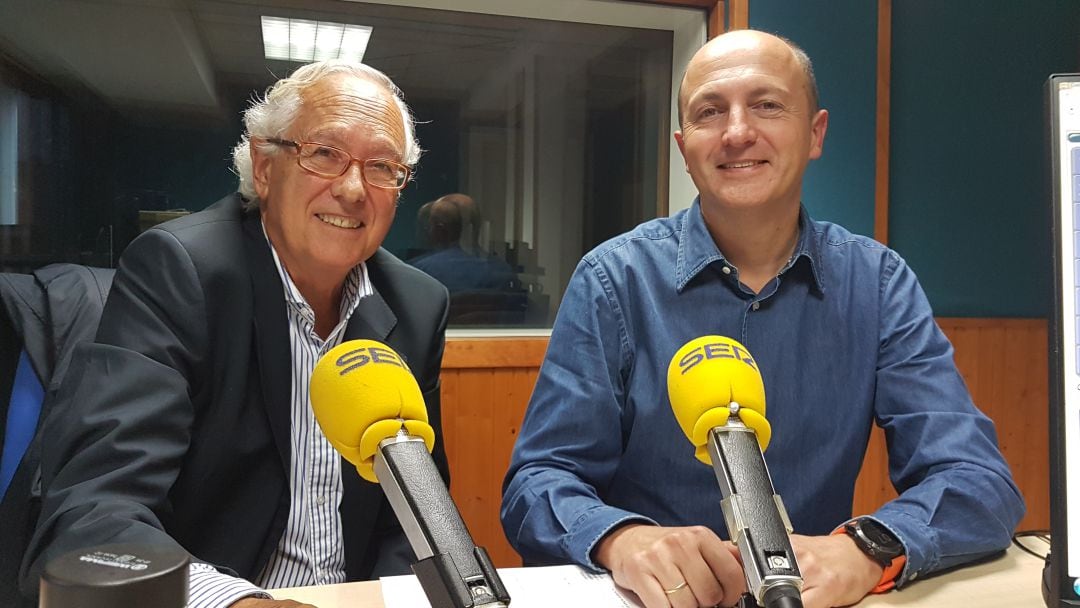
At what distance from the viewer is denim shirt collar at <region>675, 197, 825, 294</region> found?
141cm

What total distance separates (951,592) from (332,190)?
1094 millimetres

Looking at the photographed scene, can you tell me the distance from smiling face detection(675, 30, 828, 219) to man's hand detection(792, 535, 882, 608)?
0.64 meters

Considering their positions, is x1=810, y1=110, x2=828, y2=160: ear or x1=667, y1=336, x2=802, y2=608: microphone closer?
x1=667, y1=336, x2=802, y2=608: microphone

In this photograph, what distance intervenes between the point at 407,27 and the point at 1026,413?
2.85 metres

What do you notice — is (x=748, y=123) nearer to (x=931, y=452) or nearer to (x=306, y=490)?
(x=931, y=452)

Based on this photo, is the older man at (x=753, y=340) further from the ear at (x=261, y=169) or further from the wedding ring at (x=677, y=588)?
the ear at (x=261, y=169)

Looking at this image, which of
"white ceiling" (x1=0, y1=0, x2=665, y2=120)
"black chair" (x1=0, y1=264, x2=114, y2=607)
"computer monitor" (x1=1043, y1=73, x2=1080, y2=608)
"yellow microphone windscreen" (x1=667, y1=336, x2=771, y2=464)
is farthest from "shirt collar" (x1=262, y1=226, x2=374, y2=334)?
"white ceiling" (x1=0, y1=0, x2=665, y2=120)

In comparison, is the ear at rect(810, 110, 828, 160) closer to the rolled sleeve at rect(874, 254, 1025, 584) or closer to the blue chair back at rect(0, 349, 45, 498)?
the rolled sleeve at rect(874, 254, 1025, 584)

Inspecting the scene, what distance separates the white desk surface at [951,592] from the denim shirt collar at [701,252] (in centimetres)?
54

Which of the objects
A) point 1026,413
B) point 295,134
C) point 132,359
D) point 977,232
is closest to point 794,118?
point 295,134

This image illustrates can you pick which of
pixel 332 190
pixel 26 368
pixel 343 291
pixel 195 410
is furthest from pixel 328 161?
pixel 26 368

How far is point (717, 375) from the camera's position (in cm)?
79

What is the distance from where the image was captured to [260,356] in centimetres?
128

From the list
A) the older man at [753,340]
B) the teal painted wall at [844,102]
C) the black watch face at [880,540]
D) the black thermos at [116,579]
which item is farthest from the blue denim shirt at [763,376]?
the teal painted wall at [844,102]
